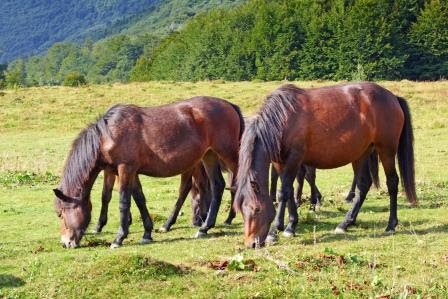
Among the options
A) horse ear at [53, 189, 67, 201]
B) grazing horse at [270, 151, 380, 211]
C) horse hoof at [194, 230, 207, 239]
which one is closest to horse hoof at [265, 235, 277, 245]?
horse hoof at [194, 230, 207, 239]

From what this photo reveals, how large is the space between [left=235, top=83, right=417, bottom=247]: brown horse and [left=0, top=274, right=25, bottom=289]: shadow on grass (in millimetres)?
3176

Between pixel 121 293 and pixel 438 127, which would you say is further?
pixel 438 127

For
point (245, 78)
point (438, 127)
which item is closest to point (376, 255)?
point (438, 127)

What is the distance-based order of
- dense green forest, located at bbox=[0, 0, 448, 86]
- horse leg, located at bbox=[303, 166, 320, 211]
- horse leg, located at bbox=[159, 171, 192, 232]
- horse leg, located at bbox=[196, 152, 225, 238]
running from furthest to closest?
1. dense green forest, located at bbox=[0, 0, 448, 86]
2. horse leg, located at bbox=[303, 166, 320, 211]
3. horse leg, located at bbox=[159, 171, 192, 232]
4. horse leg, located at bbox=[196, 152, 225, 238]

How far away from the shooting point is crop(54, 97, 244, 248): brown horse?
10.4 metres

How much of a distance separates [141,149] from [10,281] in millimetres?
3333

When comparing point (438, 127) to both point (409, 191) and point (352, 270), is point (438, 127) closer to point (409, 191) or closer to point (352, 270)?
point (409, 191)

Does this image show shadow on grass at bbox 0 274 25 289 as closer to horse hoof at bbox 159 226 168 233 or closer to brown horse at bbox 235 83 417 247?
brown horse at bbox 235 83 417 247

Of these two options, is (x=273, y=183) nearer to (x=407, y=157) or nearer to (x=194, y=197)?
(x=194, y=197)

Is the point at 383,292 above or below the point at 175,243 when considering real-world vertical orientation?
above

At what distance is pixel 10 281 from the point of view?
26.2 feet

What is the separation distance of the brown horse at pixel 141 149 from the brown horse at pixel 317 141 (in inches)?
50.6

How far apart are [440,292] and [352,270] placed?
1.08 metres

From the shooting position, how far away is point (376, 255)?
27.7 feet
